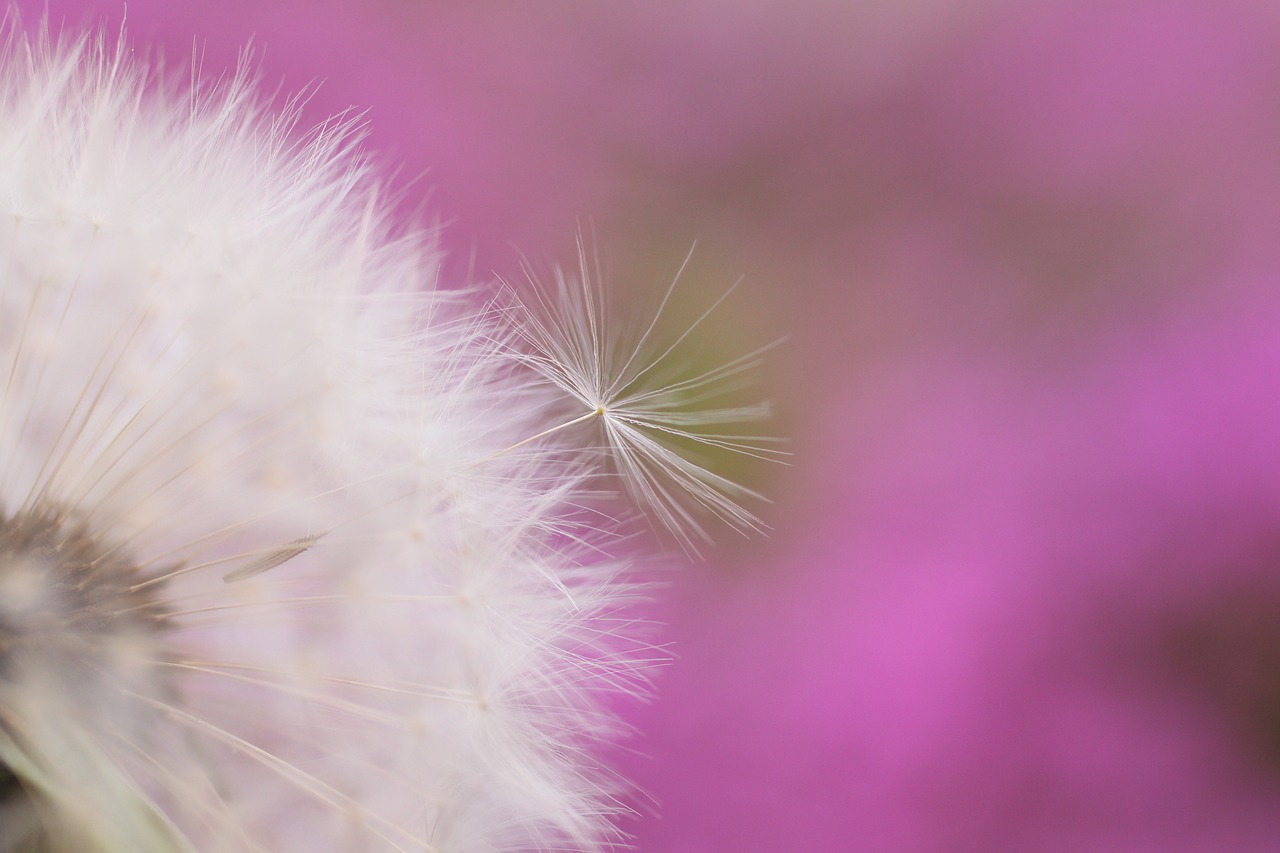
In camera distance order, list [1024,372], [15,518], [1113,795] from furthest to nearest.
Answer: [1024,372] → [1113,795] → [15,518]

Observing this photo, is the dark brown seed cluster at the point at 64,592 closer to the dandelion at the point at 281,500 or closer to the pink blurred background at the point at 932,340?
the dandelion at the point at 281,500

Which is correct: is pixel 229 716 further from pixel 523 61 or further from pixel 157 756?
pixel 523 61

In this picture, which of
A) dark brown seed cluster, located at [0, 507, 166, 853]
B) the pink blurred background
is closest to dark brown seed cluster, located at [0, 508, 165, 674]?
dark brown seed cluster, located at [0, 507, 166, 853]

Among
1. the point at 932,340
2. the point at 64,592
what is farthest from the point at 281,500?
the point at 932,340

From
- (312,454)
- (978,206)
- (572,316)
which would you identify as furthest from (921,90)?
(312,454)

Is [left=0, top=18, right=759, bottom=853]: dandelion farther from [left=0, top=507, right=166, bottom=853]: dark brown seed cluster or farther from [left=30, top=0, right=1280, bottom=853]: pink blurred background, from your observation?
[left=30, top=0, right=1280, bottom=853]: pink blurred background

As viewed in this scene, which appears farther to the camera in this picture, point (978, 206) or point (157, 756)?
point (978, 206)

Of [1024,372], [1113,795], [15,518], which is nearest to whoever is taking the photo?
[15,518]
